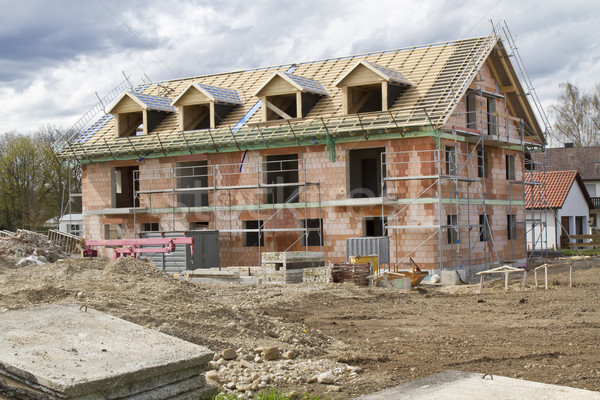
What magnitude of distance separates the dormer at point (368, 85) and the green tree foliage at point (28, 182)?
33536mm

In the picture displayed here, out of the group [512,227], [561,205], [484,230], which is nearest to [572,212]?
[561,205]

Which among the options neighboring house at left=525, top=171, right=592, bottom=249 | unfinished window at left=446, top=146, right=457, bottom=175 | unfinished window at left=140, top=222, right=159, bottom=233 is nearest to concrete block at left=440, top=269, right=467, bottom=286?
unfinished window at left=446, top=146, right=457, bottom=175

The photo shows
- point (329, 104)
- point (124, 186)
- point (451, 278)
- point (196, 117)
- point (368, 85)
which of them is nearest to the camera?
point (451, 278)

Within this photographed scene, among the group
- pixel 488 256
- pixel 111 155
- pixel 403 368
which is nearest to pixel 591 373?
pixel 403 368

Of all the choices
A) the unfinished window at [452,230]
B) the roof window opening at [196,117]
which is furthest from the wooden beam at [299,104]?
the unfinished window at [452,230]

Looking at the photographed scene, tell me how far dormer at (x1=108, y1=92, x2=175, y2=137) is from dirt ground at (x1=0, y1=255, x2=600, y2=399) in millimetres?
13377

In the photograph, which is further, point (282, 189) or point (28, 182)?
point (28, 182)

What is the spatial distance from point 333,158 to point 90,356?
63.7ft

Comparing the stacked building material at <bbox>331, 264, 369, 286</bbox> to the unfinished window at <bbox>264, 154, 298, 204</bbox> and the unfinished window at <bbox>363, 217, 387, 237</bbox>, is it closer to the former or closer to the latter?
the unfinished window at <bbox>363, 217, 387, 237</bbox>

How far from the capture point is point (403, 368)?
30.2ft

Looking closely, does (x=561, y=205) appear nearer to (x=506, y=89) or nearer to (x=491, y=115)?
(x=506, y=89)

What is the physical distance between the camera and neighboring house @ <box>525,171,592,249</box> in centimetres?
4059

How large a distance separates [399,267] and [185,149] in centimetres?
959

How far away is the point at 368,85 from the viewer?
27.0m
